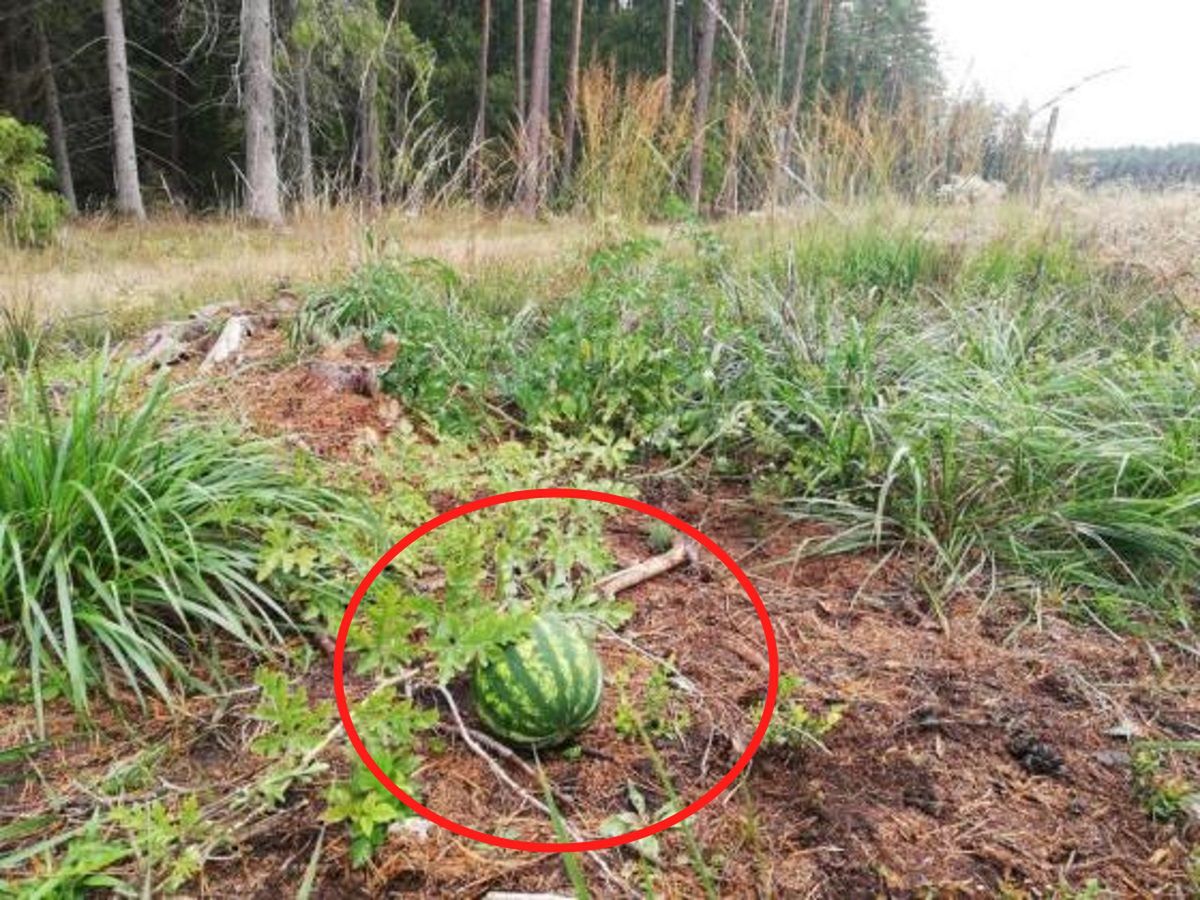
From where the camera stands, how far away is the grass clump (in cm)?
168

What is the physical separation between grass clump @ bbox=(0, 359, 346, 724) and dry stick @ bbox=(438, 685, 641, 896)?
0.41 m

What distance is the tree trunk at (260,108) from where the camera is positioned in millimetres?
10141

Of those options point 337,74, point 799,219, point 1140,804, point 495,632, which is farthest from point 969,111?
point 337,74

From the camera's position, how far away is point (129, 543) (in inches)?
74.6

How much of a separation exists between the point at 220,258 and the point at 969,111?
18.8 ft

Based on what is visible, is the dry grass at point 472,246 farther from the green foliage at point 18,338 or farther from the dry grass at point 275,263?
the green foliage at point 18,338

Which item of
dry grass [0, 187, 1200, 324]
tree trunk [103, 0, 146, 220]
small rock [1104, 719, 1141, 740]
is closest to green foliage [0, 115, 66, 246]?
dry grass [0, 187, 1200, 324]

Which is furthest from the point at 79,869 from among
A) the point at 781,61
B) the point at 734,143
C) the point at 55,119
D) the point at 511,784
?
the point at 55,119

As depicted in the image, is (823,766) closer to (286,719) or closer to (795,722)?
(795,722)

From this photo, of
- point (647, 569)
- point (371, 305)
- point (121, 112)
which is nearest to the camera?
point (647, 569)

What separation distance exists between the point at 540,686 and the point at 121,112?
42.8ft

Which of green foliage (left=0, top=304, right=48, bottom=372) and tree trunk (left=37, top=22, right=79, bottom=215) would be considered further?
tree trunk (left=37, top=22, right=79, bottom=215)

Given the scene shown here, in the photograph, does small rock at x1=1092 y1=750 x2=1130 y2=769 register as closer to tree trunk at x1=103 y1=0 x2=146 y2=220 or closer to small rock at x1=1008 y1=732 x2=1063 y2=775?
small rock at x1=1008 y1=732 x2=1063 y2=775

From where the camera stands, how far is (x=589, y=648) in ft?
5.02
